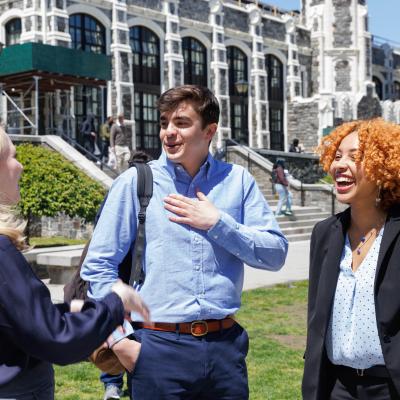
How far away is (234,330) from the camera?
10.2 feet

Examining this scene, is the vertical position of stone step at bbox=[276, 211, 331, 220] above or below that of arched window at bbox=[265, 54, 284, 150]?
below

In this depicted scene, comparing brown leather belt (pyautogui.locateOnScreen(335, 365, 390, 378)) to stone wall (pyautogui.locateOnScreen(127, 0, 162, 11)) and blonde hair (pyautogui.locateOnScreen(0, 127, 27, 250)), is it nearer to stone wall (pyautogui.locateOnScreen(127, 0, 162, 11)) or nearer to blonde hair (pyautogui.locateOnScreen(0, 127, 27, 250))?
blonde hair (pyautogui.locateOnScreen(0, 127, 27, 250))

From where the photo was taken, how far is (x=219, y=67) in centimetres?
3544

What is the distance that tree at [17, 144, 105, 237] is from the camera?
1280cm

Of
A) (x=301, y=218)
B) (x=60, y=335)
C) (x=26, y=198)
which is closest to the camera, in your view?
(x=60, y=335)

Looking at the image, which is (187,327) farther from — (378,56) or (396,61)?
(396,61)

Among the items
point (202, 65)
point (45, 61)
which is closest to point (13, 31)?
point (45, 61)

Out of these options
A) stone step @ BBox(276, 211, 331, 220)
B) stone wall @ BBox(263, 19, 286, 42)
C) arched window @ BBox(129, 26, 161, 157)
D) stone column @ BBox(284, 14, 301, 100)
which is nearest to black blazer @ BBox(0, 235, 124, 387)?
stone step @ BBox(276, 211, 331, 220)

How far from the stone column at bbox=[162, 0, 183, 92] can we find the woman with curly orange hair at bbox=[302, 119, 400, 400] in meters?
29.7

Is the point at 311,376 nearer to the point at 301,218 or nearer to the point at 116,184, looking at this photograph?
the point at 116,184

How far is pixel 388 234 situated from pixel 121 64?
28138 mm

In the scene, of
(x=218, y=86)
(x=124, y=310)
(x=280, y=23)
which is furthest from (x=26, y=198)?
(x=280, y=23)

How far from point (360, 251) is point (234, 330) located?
712 mm

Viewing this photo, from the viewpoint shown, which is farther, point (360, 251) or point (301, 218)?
point (301, 218)
